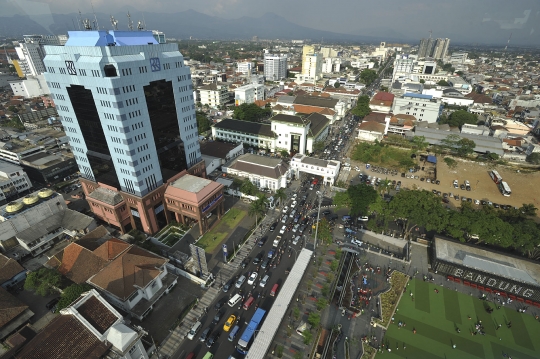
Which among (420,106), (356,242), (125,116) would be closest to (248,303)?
(356,242)

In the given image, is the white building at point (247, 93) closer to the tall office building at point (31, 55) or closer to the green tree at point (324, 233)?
the green tree at point (324, 233)

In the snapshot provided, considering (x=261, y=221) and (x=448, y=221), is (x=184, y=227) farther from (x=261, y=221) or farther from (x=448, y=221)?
(x=448, y=221)

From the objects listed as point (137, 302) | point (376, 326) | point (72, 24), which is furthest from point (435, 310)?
point (72, 24)

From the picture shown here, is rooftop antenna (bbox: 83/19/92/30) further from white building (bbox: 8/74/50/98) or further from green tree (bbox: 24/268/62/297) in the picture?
white building (bbox: 8/74/50/98)

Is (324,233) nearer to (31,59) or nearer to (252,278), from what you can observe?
(252,278)

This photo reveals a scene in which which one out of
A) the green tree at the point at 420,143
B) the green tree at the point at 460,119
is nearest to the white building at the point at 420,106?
the green tree at the point at 460,119
